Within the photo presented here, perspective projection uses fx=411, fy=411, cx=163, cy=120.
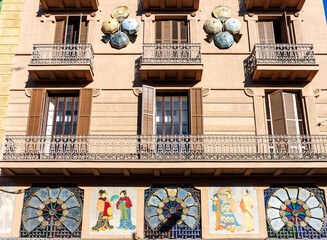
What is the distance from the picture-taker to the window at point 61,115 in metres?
13.8

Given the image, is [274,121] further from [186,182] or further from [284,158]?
[186,182]

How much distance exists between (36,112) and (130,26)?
4.46m

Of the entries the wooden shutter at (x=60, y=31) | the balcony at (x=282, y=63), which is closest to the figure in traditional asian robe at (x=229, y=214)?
the balcony at (x=282, y=63)

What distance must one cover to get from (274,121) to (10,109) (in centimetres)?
889

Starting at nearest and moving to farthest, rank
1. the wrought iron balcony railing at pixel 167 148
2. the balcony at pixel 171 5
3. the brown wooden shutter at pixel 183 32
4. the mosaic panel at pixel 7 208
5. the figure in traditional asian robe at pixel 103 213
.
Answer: the figure in traditional asian robe at pixel 103 213 → the mosaic panel at pixel 7 208 → the wrought iron balcony railing at pixel 167 148 → the balcony at pixel 171 5 → the brown wooden shutter at pixel 183 32

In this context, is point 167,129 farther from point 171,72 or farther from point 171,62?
point 171,62

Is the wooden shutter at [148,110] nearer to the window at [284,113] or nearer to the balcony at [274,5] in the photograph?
the window at [284,113]

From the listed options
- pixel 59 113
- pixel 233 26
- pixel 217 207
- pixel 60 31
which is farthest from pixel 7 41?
pixel 217 207

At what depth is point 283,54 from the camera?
562 inches

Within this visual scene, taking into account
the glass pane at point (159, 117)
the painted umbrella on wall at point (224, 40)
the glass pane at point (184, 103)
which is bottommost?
the glass pane at point (159, 117)

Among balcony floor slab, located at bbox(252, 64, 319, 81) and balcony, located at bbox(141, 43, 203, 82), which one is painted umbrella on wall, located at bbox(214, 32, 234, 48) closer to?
balcony, located at bbox(141, 43, 203, 82)

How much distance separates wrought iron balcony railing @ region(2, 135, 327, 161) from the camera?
1261 centimetres

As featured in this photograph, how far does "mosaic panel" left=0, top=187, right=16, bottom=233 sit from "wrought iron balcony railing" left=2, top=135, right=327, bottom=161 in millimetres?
1094

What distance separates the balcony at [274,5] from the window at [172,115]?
4.33 metres
